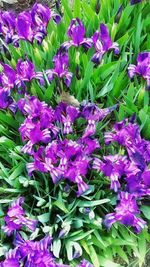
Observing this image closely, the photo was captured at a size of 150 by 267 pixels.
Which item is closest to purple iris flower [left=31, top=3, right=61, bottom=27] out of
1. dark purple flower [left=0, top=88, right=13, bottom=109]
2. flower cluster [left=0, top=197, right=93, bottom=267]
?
dark purple flower [left=0, top=88, right=13, bottom=109]

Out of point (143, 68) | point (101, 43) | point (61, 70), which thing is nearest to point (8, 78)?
Result: point (61, 70)

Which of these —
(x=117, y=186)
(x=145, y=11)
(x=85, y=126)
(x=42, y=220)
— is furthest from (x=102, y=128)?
(x=145, y=11)

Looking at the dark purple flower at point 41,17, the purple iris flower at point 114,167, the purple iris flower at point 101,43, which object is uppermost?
the dark purple flower at point 41,17

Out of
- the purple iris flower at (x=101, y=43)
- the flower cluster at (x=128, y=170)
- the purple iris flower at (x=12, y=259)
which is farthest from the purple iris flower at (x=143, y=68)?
the purple iris flower at (x=12, y=259)

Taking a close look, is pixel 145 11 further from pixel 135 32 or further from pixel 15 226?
pixel 15 226

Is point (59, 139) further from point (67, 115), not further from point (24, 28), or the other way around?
point (24, 28)

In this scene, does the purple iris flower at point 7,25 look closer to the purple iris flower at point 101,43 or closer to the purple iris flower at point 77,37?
the purple iris flower at point 77,37

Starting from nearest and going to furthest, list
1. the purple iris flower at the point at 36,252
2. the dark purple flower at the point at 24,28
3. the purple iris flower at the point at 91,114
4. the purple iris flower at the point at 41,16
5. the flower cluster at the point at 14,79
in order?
the purple iris flower at the point at 36,252
the purple iris flower at the point at 91,114
the flower cluster at the point at 14,79
the dark purple flower at the point at 24,28
the purple iris flower at the point at 41,16

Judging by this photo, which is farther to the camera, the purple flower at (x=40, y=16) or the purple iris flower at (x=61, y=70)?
the purple flower at (x=40, y=16)
